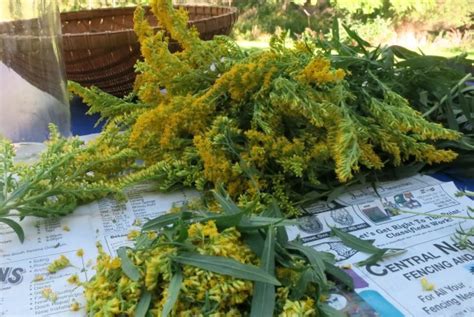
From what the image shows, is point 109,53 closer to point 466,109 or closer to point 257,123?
point 257,123

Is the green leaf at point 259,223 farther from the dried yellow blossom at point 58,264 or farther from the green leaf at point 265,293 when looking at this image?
the dried yellow blossom at point 58,264

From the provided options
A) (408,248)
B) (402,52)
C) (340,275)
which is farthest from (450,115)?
(340,275)

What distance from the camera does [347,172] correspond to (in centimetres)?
51

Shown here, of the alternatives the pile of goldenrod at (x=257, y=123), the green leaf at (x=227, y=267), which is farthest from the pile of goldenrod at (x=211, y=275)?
the pile of goldenrod at (x=257, y=123)

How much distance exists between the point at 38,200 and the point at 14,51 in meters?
0.36

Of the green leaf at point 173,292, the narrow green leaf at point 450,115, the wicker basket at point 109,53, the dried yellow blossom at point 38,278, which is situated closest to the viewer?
the green leaf at point 173,292

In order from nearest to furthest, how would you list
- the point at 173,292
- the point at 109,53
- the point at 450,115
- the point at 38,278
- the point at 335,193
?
the point at 173,292 → the point at 38,278 → the point at 335,193 → the point at 450,115 → the point at 109,53

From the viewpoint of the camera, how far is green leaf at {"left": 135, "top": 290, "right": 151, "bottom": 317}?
1.29ft

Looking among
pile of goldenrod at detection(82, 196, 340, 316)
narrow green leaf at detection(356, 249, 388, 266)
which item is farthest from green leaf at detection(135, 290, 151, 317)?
narrow green leaf at detection(356, 249, 388, 266)

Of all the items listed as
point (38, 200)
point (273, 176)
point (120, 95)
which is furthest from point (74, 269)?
point (120, 95)

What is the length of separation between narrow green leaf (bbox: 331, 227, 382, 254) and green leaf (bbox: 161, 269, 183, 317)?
0.66 ft

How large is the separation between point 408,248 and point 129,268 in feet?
0.93

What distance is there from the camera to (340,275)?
47cm

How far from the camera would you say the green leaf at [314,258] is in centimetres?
43
